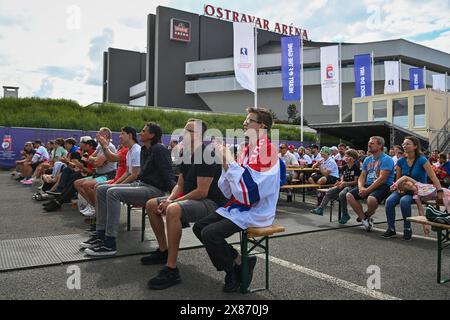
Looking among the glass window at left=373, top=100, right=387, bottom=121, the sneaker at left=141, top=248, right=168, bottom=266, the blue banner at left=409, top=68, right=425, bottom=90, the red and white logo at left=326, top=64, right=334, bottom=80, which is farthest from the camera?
the blue banner at left=409, top=68, right=425, bottom=90

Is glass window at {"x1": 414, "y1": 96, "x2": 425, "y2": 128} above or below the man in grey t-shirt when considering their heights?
above

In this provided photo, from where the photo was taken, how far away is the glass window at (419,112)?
791 inches

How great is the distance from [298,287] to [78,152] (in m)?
5.72

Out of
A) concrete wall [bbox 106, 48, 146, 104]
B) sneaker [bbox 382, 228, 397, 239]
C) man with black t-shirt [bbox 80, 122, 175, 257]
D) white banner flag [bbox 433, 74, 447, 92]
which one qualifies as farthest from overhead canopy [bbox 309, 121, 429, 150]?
concrete wall [bbox 106, 48, 146, 104]

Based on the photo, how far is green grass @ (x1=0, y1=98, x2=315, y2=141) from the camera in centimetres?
2119

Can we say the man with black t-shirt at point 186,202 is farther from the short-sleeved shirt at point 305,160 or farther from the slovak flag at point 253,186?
the short-sleeved shirt at point 305,160

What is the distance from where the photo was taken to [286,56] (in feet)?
76.4

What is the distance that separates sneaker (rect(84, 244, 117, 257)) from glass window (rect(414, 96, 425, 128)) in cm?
1943

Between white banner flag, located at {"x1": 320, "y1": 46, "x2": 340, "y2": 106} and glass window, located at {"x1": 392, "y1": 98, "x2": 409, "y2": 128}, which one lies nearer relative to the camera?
glass window, located at {"x1": 392, "y1": 98, "x2": 409, "y2": 128}

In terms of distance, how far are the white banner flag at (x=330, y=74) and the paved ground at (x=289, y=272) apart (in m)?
19.8

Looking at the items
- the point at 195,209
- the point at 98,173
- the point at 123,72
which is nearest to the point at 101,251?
the point at 195,209

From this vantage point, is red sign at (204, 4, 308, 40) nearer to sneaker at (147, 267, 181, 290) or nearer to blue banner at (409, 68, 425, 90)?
blue banner at (409, 68, 425, 90)

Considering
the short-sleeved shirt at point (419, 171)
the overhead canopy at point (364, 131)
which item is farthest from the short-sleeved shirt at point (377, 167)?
the overhead canopy at point (364, 131)
